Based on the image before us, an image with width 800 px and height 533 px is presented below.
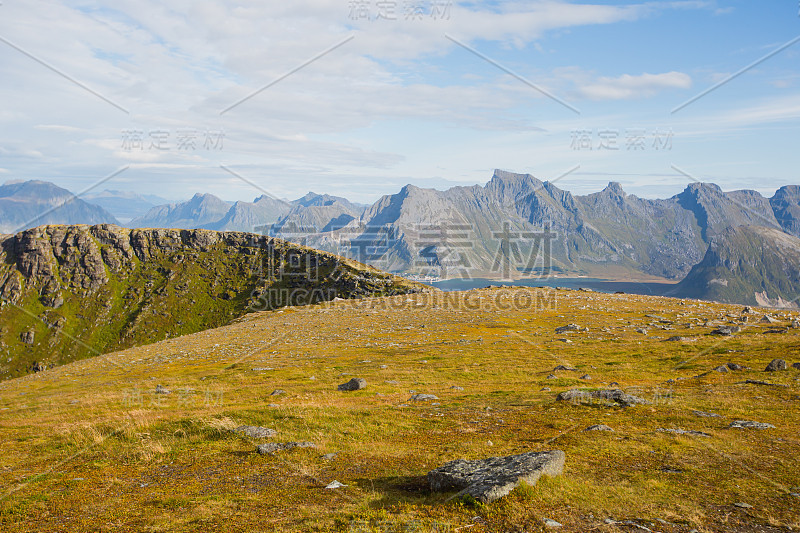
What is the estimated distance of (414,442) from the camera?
18047 mm

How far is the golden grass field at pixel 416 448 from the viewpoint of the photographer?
445 inches

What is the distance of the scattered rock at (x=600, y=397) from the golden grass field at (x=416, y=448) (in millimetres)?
741

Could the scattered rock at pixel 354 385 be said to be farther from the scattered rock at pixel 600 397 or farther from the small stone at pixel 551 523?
the small stone at pixel 551 523

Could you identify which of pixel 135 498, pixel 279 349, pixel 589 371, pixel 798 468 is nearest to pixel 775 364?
pixel 589 371

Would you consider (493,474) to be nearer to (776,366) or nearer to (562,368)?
(562,368)

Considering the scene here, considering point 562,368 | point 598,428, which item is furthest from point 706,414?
point 562,368

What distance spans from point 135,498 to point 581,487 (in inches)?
554

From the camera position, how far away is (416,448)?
675 inches

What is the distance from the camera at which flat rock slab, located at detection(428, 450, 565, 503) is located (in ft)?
38.2

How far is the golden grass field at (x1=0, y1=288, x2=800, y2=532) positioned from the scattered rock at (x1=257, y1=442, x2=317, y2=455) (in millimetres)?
526

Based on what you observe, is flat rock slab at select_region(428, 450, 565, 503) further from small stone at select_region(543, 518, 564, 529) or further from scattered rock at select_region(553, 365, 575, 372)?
scattered rock at select_region(553, 365, 575, 372)

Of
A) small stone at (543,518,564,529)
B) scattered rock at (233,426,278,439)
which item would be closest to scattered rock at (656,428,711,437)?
small stone at (543,518,564,529)

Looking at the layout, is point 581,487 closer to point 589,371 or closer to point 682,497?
point 682,497

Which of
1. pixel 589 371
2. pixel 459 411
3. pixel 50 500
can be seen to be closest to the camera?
pixel 50 500
